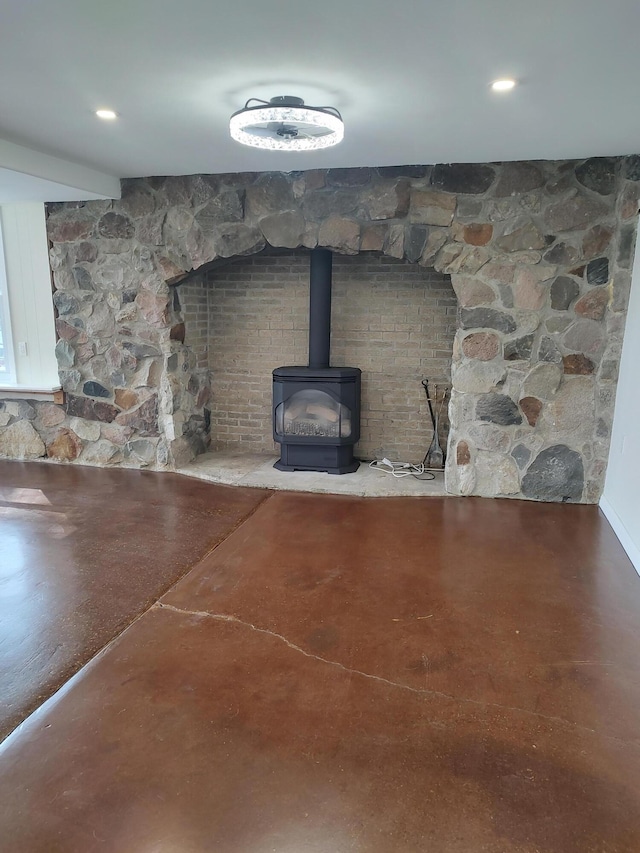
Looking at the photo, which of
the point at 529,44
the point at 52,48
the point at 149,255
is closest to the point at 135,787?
the point at 52,48

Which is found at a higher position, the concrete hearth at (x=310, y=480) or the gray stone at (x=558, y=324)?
the gray stone at (x=558, y=324)

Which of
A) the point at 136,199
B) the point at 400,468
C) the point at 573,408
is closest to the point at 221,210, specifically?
the point at 136,199

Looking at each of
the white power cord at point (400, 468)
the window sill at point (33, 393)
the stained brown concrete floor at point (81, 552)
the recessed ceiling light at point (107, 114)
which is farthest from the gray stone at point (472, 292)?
the window sill at point (33, 393)

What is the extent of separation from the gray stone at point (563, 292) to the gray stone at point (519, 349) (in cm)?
26

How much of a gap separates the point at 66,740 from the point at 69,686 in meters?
0.27

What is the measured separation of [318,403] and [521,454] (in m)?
1.53

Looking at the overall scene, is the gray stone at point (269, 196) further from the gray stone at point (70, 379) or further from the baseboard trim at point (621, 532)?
the baseboard trim at point (621, 532)

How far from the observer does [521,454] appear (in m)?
3.85

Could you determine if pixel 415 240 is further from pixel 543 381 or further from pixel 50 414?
pixel 50 414

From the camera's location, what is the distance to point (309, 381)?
4289 millimetres

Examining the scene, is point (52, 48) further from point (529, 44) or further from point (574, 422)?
point (574, 422)

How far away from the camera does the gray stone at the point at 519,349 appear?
3.72 meters

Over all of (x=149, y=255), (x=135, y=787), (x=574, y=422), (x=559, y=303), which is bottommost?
(x=135, y=787)

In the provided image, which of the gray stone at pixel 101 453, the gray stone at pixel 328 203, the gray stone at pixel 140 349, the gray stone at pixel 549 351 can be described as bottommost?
the gray stone at pixel 101 453
